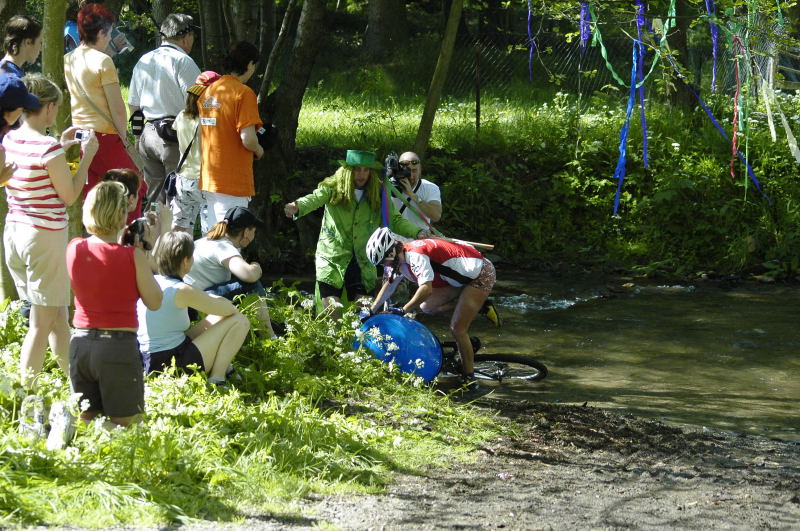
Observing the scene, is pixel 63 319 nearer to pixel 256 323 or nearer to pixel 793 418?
pixel 256 323

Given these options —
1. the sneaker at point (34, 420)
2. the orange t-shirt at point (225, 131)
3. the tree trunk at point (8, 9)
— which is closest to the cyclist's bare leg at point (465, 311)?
the orange t-shirt at point (225, 131)

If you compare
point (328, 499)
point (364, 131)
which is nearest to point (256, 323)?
point (328, 499)

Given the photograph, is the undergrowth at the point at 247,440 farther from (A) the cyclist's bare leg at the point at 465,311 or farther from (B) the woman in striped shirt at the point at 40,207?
(A) the cyclist's bare leg at the point at 465,311

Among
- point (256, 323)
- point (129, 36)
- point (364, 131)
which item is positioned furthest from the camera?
point (129, 36)

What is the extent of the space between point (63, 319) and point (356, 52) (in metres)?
18.1

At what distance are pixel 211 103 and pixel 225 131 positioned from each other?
233 millimetres

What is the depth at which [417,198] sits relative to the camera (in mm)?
9703

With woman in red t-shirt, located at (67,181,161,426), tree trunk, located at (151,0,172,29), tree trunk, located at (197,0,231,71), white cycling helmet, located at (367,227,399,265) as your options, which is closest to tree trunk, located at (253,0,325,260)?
tree trunk, located at (197,0,231,71)

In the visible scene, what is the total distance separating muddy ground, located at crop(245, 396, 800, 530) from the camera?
202 inches

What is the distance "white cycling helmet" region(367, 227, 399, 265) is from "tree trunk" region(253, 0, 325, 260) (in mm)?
6297

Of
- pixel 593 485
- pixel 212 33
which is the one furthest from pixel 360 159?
pixel 212 33

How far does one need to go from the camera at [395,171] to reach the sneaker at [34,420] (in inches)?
188

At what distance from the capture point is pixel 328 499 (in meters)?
5.29

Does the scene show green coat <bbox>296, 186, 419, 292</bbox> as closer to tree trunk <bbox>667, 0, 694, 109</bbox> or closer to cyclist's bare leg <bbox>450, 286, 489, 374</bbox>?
cyclist's bare leg <bbox>450, 286, 489, 374</bbox>
